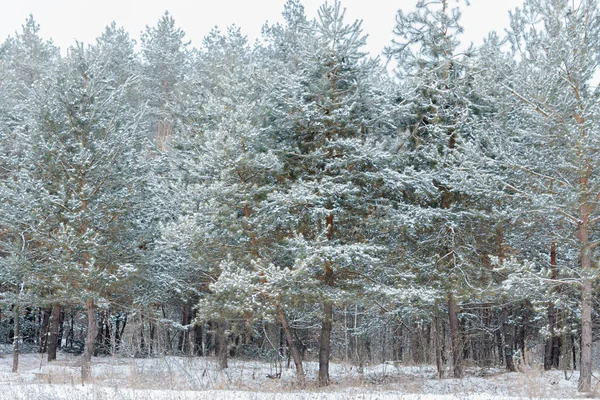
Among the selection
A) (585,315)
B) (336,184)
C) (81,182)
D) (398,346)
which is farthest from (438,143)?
→ (398,346)

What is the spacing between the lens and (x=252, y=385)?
46.8 ft

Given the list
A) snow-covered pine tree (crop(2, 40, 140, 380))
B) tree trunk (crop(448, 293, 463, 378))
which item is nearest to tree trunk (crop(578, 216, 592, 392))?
tree trunk (crop(448, 293, 463, 378))

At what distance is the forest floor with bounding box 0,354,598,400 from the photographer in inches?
380

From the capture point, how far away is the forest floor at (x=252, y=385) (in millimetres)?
9656

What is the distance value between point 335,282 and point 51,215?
7855 mm

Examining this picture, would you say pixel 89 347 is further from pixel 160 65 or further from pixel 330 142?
pixel 160 65

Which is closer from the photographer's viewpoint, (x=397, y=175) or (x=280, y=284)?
(x=280, y=284)

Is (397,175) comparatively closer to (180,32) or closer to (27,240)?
(27,240)

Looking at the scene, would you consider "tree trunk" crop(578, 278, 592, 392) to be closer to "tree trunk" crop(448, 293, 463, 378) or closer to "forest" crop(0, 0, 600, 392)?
"forest" crop(0, 0, 600, 392)

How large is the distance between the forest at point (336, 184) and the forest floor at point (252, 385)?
125cm

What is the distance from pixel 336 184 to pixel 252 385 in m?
5.88

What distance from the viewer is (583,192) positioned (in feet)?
36.9

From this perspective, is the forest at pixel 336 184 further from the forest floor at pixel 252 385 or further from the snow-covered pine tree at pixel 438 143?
the forest floor at pixel 252 385

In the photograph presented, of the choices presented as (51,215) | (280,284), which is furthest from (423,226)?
(51,215)
